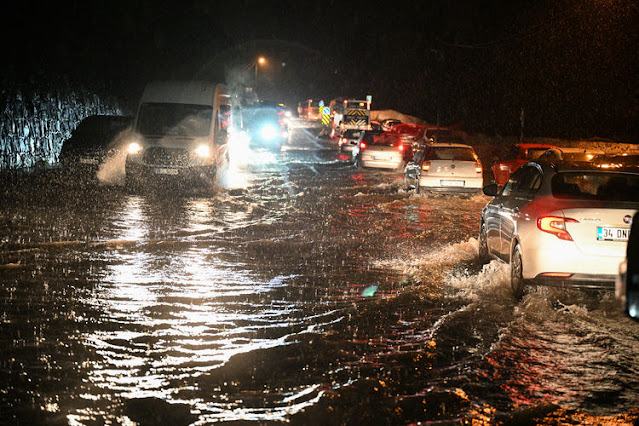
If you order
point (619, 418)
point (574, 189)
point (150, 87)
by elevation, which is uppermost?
point (150, 87)

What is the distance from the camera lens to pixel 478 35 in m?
46.7

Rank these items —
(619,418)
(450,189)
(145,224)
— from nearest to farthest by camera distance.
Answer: (619,418)
(145,224)
(450,189)

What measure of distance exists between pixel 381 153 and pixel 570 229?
70.8 ft

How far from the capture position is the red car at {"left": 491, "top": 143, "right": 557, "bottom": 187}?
65.2 feet

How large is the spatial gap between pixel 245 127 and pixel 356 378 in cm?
3416

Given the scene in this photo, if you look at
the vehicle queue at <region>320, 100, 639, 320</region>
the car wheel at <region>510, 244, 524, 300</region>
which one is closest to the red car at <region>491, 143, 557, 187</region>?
the vehicle queue at <region>320, 100, 639, 320</region>

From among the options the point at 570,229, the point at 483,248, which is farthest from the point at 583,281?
the point at 483,248

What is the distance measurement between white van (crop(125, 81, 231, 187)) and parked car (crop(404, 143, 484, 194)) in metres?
5.79

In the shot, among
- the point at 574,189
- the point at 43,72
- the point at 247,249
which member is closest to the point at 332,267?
the point at 247,249

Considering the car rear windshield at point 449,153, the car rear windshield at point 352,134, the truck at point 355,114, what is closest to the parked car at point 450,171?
the car rear windshield at point 449,153

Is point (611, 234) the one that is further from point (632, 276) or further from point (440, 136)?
point (440, 136)

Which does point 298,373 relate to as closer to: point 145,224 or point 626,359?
point 626,359

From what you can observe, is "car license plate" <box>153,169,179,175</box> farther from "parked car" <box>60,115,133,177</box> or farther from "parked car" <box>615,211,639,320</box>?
"parked car" <box>615,211,639,320</box>

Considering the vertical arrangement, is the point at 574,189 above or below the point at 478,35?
below
